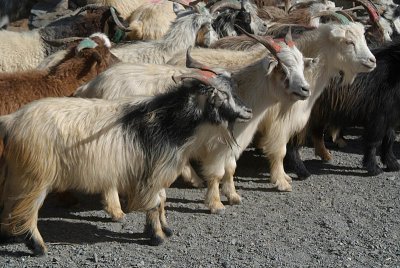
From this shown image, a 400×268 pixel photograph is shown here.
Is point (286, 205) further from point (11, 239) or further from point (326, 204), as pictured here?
point (11, 239)

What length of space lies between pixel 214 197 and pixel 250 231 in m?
0.61

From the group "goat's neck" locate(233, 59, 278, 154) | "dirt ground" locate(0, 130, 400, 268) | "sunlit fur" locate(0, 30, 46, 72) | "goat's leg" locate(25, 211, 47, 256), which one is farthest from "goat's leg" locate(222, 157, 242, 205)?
"sunlit fur" locate(0, 30, 46, 72)

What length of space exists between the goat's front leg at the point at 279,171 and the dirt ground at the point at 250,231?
0.28 feet

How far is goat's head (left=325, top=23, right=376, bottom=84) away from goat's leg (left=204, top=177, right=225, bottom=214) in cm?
173

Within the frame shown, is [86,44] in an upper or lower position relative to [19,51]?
upper

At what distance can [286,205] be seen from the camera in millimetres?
7328

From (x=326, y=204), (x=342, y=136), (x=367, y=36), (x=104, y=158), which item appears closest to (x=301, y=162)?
(x=326, y=204)

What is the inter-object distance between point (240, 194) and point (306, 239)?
51.1 inches

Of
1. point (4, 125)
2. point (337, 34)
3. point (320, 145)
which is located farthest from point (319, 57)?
point (4, 125)

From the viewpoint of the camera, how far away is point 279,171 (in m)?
7.80

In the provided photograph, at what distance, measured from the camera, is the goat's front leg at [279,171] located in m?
7.73

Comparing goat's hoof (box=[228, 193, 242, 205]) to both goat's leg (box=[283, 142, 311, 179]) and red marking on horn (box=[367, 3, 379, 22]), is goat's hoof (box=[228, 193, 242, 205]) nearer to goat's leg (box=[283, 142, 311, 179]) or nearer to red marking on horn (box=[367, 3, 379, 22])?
goat's leg (box=[283, 142, 311, 179])

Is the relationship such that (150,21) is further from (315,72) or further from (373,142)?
(373,142)

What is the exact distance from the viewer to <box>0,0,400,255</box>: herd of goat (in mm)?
5754
